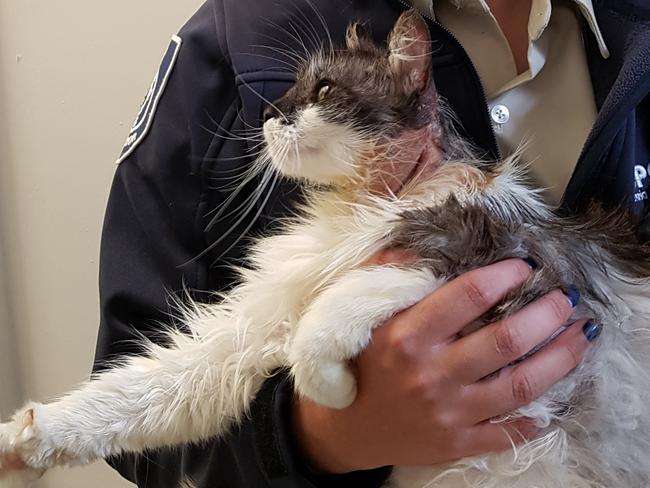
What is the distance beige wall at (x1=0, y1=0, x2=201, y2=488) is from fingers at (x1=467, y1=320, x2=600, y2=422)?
1.02 m

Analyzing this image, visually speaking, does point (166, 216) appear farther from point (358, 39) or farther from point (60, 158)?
point (60, 158)

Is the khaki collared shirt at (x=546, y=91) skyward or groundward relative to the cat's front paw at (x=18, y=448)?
skyward

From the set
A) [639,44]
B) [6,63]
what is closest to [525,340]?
[639,44]

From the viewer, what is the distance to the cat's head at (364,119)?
890 millimetres

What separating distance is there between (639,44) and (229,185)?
51 centimetres

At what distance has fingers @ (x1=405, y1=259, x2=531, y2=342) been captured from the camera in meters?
0.76

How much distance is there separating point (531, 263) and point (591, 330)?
0.09 m

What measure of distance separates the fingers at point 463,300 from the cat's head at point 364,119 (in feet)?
0.58

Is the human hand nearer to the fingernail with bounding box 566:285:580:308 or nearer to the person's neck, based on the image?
the fingernail with bounding box 566:285:580:308

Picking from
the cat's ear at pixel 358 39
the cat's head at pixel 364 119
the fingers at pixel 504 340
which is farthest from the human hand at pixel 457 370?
the cat's ear at pixel 358 39

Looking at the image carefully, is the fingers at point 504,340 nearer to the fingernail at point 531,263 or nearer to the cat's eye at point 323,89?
the fingernail at point 531,263

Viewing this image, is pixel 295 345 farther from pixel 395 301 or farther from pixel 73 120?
pixel 73 120

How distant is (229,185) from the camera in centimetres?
103

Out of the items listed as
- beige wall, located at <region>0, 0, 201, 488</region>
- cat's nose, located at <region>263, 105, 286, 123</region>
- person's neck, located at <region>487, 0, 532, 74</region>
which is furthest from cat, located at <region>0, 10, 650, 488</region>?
beige wall, located at <region>0, 0, 201, 488</region>
